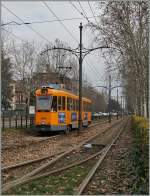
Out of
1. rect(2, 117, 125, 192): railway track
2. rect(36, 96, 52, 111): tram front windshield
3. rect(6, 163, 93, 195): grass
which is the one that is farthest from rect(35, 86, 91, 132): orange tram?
rect(6, 163, 93, 195): grass

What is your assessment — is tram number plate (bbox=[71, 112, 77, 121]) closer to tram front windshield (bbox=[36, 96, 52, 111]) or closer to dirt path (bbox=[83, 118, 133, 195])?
tram front windshield (bbox=[36, 96, 52, 111])

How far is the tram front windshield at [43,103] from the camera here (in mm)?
27109

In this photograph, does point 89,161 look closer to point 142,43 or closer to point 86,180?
point 86,180

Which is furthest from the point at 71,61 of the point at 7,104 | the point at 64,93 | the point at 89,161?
the point at 89,161

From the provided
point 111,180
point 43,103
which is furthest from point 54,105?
point 111,180

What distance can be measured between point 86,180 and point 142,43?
19.3m

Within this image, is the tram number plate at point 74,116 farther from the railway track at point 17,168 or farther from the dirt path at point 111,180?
the railway track at point 17,168

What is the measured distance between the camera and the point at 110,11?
80.8 feet

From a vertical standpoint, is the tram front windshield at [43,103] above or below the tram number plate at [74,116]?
above

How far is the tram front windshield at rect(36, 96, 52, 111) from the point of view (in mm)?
27109

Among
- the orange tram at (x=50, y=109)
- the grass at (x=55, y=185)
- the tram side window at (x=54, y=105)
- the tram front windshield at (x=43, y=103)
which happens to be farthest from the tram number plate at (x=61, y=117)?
the grass at (x=55, y=185)

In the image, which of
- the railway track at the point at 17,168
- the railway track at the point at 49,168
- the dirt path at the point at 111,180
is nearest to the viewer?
the dirt path at the point at 111,180

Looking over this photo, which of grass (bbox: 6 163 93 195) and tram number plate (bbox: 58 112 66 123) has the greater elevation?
tram number plate (bbox: 58 112 66 123)

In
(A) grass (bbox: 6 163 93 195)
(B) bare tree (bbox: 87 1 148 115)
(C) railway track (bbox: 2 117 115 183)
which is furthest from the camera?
(B) bare tree (bbox: 87 1 148 115)
